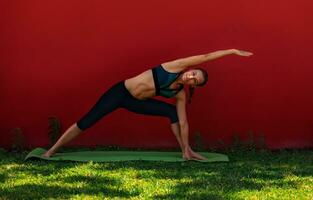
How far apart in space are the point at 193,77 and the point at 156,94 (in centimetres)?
47

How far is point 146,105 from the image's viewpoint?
256 inches

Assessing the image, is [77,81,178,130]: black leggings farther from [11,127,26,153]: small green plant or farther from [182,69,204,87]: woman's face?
[11,127,26,153]: small green plant

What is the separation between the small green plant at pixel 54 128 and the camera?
23.2 ft

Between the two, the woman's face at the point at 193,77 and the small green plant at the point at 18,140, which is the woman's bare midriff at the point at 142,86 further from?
the small green plant at the point at 18,140

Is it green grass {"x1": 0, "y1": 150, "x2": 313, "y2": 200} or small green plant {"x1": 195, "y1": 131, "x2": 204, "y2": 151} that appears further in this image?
small green plant {"x1": 195, "y1": 131, "x2": 204, "y2": 151}

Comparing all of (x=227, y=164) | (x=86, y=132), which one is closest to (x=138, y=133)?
(x=86, y=132)

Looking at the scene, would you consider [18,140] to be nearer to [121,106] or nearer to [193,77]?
[121,106]

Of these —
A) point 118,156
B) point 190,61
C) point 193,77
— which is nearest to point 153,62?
point 190,61

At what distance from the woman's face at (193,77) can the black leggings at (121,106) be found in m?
0.42

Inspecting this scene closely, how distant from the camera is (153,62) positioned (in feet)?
23.0

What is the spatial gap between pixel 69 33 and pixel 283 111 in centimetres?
259

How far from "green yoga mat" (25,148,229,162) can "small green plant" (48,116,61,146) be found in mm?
244

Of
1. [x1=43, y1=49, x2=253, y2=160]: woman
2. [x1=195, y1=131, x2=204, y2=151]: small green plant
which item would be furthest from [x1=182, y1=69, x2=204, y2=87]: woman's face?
[x1=195, y1=131, x2=204, y2=151]: small green plant

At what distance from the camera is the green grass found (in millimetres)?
5090
